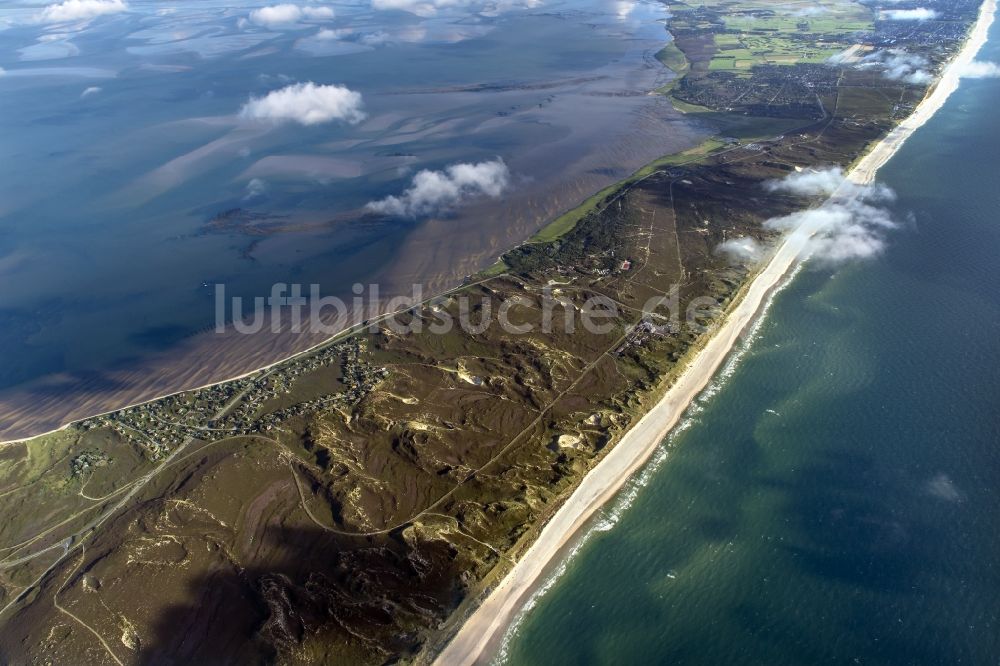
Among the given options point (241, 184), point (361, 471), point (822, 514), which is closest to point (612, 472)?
point (822, 514)

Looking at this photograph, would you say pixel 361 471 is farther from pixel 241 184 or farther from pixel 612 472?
pixel 241 184

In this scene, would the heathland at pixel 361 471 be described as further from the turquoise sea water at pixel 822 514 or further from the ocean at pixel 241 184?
the ocean at pixel 241 184

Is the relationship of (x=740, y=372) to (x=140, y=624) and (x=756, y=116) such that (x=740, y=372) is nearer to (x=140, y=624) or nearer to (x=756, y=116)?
(x=140, y=624)

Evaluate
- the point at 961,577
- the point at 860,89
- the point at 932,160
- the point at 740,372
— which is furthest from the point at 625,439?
the point at 860,89

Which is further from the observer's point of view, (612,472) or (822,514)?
(612,472)

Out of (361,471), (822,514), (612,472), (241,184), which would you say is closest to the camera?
(822,514)

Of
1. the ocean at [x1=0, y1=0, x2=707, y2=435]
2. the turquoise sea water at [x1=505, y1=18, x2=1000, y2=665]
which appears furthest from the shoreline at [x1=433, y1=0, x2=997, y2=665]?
the ocean at [x1=0, y1=0, x2=707, y2=435]

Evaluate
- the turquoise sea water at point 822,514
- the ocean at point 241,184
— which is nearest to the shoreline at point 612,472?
the turquoise sea water at point 822,514
